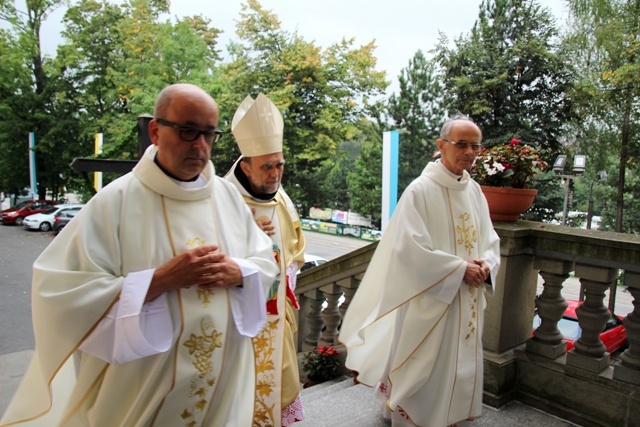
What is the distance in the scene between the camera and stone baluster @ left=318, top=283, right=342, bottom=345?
14.0 feet

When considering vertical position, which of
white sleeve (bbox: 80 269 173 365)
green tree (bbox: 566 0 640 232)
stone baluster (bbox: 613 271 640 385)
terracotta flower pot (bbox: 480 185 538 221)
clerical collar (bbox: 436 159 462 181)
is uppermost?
green tree (bbox: 566 0 640 232)

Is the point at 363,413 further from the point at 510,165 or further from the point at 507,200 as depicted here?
the point at 510,165

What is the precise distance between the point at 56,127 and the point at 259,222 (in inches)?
1030

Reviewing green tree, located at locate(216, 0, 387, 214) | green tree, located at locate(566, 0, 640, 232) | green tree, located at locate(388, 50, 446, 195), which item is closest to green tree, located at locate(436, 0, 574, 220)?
green tree, located at locate(566, 0, 640, 232)

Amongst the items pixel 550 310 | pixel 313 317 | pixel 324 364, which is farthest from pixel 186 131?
pixel 313 317

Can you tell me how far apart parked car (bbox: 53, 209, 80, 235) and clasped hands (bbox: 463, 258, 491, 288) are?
894 inches

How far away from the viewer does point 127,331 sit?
1.59 metres

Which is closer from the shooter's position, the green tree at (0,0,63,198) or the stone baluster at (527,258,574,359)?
the stone baluster at (527,258,574,359)

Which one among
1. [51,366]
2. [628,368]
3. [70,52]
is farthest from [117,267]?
[70,52]

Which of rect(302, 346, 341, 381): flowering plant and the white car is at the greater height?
rect(302, 346, 341, 381): flowering plant

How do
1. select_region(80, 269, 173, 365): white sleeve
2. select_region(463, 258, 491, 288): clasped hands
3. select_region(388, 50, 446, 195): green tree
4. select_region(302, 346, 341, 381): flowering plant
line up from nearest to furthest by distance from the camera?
select_region(80, 269, 173, 365): white sleeve → select_region(463, 258, 491, 288): clasped hands → select_region(302, 346, 341, 381): flowering plant → select_region(388, 50, 446, 195): green tree

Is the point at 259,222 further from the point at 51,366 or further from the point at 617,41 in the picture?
the point at 617,41

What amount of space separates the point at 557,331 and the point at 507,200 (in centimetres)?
96

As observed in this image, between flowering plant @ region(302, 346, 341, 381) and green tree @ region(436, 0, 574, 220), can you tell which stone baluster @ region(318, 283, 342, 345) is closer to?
flowering plant @ region(302, 346, 341, 381)
